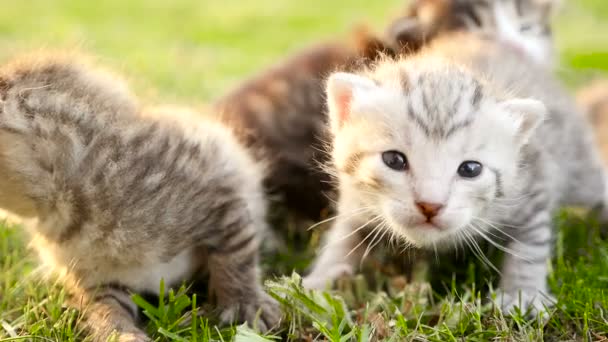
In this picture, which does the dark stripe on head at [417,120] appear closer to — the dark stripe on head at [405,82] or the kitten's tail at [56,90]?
the dark stripe on head at [405,82]

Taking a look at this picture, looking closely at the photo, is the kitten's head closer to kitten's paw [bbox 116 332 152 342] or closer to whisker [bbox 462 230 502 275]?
whisker [bbox 462 230 502 275]

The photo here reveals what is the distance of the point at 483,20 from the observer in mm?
3391

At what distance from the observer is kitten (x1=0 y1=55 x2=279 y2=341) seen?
199 cm

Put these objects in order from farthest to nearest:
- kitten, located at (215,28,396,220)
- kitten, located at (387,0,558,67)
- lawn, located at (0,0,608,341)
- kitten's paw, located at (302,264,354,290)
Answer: kitten, located at (387,0,558,67), kitten, located at (215,28,396,220), kitten's paw, located at (302,264,354,290), lawn, located at (0,0,608,341)

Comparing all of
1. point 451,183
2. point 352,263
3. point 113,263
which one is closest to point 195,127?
point 113,263

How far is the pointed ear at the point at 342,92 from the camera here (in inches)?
84.2

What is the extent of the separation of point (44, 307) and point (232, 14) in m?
6.11

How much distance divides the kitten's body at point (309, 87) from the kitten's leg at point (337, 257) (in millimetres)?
305

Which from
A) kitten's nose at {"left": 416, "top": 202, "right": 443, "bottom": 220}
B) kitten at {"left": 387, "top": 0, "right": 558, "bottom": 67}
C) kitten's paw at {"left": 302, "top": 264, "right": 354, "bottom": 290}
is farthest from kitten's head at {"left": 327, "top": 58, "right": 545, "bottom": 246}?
kitten at {"left": 387, "top": 0, "right": 558, "bottom": 67}

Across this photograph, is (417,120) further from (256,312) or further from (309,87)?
(309,87)

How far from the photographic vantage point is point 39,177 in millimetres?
1988

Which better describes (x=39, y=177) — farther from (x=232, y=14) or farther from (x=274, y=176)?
(x=232, y=14)

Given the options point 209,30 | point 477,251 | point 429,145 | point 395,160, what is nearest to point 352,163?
point 395,160

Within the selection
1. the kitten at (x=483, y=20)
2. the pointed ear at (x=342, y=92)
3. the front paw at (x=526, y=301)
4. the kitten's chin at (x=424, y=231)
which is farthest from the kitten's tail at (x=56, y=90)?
the kitten at (x=483, y=20)
